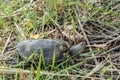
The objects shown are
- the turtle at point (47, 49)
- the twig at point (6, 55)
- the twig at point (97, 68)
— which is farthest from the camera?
the twig at point (6, 55)

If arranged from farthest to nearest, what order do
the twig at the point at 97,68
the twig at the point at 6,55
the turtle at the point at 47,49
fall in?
the twig at the point at 6,55 → the turtle at the point at 47,49 → the twig at the point at 97,68

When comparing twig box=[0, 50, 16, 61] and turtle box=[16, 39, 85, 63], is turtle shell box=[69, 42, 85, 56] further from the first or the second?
twig box=[0, 50, 16, 61]

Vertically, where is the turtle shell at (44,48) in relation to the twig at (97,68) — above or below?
above

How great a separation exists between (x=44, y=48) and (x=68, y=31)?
28 centimetres

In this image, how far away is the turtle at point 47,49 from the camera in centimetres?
178

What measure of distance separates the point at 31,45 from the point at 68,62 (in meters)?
0.27

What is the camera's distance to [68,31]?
200 centimetres

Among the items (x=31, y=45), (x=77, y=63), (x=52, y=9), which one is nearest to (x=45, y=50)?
(x=31, y=45)

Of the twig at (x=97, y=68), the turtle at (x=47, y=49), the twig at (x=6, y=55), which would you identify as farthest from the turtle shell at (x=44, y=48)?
the twig at (x=97, y=68)

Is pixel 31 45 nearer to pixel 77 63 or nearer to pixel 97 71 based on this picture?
pixel 77 63

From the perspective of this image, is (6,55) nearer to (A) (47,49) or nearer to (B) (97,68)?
(A) (47,49)

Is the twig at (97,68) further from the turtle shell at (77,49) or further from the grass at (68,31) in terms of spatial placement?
the turtle shell at (77,49)

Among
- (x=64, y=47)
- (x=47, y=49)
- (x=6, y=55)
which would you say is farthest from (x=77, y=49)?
A: (x=6, y=55)

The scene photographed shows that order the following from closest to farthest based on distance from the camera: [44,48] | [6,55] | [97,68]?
[97,68], [44,48], [6,55]
